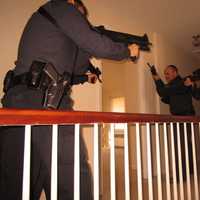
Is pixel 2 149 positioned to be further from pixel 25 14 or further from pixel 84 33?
pixel 25 14

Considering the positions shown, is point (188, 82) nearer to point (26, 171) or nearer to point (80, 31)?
point (80, 31)

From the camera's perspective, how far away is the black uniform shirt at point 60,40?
96 centimetres

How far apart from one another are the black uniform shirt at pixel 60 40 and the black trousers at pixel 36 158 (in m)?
0.14

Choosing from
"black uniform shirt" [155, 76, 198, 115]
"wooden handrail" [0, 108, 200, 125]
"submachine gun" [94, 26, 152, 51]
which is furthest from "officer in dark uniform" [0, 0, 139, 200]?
"black uniform shirt" [155, 76, 198, 115]

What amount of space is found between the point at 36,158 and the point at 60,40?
0.53 meters

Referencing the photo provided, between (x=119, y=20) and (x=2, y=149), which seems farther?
(x=119, y=20)

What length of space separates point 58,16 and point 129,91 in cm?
266

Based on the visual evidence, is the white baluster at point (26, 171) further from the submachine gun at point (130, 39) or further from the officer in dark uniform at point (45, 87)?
the submachine gun at point (130, 39)

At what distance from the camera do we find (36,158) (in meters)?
1.01

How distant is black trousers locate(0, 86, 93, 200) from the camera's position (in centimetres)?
91

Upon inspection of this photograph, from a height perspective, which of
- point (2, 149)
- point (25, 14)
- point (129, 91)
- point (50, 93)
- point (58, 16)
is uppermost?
point (25, 14)

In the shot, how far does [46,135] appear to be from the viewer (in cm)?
92

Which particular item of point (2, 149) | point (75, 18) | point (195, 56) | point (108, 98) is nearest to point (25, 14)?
point (75, 18)

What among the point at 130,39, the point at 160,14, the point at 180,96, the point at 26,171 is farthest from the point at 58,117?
the point at 160,14
